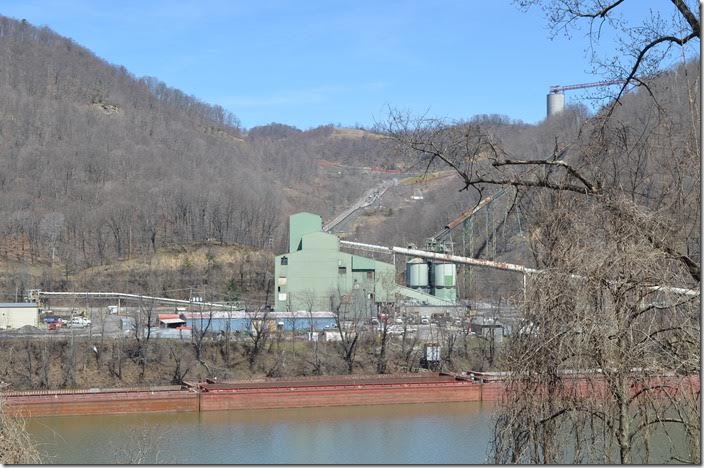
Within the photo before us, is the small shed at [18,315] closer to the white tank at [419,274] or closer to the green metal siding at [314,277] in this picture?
the green metal siding at [314,277]

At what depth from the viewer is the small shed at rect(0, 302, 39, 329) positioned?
2731cm

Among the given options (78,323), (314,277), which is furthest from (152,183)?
(78,323)

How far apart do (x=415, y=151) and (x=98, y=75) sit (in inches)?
3190

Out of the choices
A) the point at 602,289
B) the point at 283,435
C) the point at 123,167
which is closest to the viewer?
the point at 602,289

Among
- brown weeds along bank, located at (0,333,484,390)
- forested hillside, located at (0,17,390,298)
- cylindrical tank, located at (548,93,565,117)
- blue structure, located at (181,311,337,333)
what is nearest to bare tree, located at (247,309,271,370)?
brown weeds along bank, located at (0,333,484,390)

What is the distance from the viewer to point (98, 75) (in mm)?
81812

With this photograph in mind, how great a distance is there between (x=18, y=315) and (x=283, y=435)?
12.9 m

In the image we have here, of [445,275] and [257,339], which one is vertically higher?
[445,275]

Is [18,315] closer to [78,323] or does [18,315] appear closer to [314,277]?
[78,323]

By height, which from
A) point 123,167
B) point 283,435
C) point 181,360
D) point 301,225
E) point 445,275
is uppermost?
point 123,167

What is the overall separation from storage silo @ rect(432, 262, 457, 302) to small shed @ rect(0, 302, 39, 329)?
13.6m

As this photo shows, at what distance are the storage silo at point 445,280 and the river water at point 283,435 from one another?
11.7 metres

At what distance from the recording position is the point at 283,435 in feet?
58.6

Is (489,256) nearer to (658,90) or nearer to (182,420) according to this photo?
(182,420)
